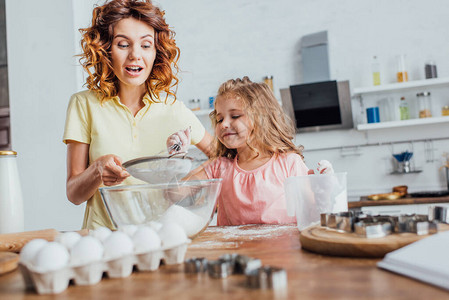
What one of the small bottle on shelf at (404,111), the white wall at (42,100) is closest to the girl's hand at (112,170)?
the white wall at (42,100)

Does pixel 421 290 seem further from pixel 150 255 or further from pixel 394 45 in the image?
pixel 394 45

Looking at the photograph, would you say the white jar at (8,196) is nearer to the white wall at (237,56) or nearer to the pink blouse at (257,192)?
the pink blouse at (257,192)

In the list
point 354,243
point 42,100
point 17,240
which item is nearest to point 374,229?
point 354,243

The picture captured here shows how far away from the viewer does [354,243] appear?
2.13 feet

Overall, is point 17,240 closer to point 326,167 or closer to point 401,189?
point 326,167

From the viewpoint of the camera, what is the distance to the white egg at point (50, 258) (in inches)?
21.2

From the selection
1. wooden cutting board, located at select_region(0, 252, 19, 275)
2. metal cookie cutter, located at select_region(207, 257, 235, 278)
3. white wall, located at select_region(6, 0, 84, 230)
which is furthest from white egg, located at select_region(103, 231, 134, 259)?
white wall, located at select_region(6, 0, 84, 230)

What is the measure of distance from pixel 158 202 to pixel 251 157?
100 centimetres

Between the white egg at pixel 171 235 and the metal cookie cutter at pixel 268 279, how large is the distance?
17 cm

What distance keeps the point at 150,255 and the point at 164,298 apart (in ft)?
0.46

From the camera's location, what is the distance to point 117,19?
144 centimetres

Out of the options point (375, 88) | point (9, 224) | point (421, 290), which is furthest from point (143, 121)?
point (375, 88)

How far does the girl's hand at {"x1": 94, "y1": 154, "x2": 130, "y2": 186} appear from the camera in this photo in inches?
41.5

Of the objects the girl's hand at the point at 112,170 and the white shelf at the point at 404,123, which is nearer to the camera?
the girl's hand at the point at 112,170
